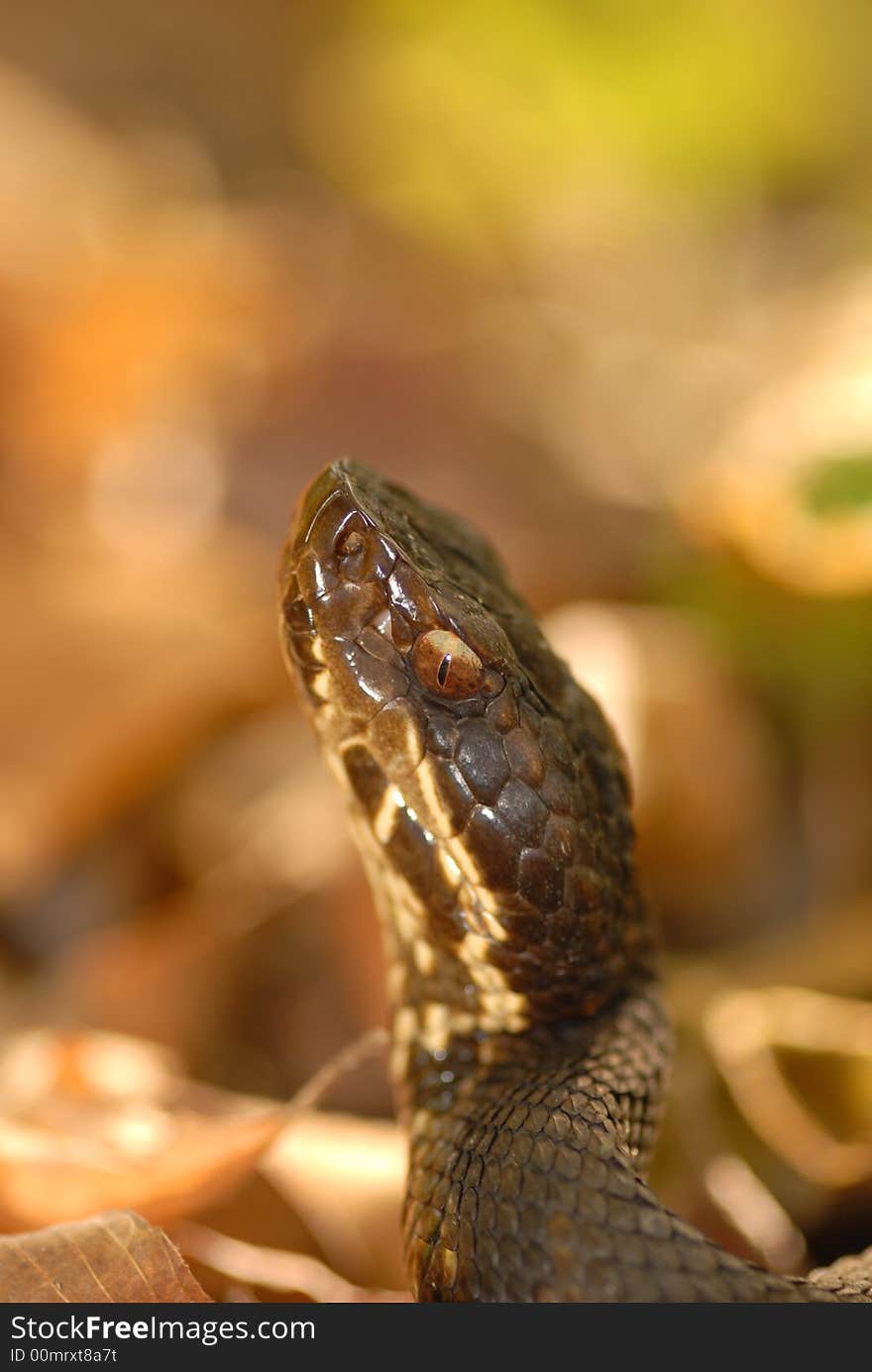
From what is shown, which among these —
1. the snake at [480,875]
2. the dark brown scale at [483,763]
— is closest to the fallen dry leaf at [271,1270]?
the snake at [480,875]

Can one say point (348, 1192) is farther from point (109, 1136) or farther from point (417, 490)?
point (417, 490)

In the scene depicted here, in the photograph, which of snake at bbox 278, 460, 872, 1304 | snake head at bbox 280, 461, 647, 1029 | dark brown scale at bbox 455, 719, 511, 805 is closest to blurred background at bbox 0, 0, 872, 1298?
snake at bbox 278, 460, 872, 1304

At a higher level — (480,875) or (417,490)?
(417,490)

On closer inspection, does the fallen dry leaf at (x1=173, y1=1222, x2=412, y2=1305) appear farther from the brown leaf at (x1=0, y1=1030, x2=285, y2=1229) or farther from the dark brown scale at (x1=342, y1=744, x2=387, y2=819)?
the dark brown scale at (x1=342, y1=744, x2=387, y2=819)

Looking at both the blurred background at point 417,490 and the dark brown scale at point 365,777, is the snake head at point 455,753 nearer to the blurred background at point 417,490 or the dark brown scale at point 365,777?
the dark brown scale at point 365,777

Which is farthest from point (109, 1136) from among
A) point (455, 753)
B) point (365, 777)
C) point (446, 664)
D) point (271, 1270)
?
point (446, 664)

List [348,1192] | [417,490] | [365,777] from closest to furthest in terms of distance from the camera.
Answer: [365,777] → [348,1192] → [417,490]

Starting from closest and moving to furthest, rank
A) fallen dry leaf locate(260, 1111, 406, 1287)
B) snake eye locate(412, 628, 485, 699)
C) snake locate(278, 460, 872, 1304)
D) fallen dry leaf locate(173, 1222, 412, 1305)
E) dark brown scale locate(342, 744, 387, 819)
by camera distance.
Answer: snake locate(278, 460, 872, 1304)
snake eye locate(412, 628, 485, 699)
dark brown scale locate(342, 744, 387, 819)
fallen dry leaf locate(173, 1222, 412, 1305)
fallen dry leaf locate(260, 1111, 406, 1287)
